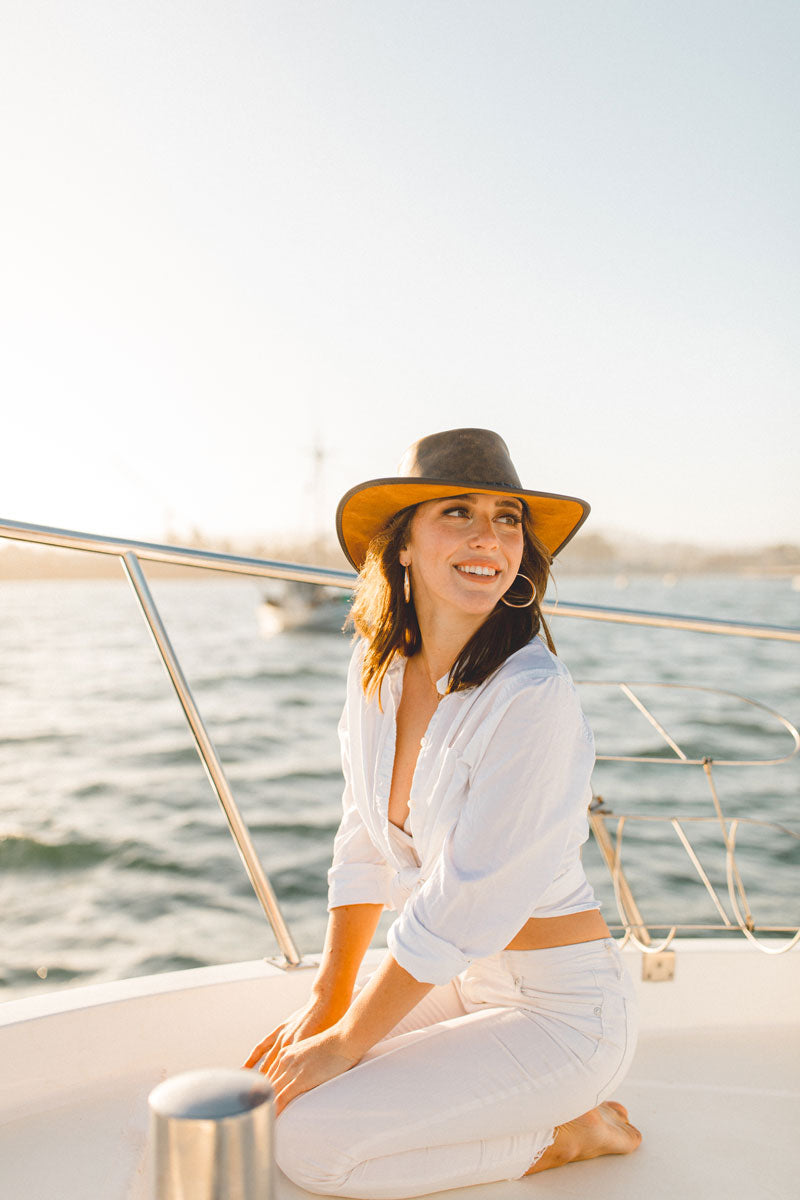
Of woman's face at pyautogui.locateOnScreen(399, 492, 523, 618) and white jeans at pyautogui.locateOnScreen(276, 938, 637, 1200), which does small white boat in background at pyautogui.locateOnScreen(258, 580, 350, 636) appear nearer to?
woman's face at pyautogui.locateOnScreen(399, 492, 523, 618)

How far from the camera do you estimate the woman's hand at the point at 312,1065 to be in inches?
51.1

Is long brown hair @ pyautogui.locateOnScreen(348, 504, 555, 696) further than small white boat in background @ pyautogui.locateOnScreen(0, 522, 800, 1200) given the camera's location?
Yes

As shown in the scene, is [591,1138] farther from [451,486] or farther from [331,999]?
[451,486]

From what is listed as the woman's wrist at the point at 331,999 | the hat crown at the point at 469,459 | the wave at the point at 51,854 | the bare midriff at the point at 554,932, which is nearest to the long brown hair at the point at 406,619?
the hat crown at the point at 469,459

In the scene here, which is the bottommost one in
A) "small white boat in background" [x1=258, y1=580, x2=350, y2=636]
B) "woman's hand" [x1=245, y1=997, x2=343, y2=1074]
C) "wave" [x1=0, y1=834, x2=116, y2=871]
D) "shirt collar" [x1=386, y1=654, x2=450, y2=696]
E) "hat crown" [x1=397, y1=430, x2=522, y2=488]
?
"small white boat in background" [x1=258, y1=580, x2=350, y2=636]

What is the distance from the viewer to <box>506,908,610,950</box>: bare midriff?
1.38 m

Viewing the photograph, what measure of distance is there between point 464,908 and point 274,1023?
0.64 metres

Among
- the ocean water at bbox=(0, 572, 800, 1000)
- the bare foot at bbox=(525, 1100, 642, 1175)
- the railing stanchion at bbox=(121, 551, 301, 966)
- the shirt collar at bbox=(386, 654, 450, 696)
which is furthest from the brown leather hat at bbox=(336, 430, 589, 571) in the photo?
the bare foot at bbox=(525, 1100, 642, 1175)

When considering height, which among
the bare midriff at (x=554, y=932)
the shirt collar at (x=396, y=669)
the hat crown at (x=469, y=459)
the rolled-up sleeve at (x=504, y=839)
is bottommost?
the bare midriff at (x=554, y=932)

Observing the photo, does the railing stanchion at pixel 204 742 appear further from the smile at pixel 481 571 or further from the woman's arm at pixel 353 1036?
the smile at pixel 481 571

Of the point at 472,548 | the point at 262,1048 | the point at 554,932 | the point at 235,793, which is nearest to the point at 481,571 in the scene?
the point at 472,548

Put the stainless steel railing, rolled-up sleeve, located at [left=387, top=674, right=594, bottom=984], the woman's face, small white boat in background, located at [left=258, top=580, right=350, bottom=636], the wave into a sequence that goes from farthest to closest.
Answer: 1. small white boat in background, located at [left=258, top=580, right=350, bottom=636]
2. the wave
3. the stainless steel railing
4. the woman's face
5. rolled-up sleeve, located at [left=387, top=674, right=594, bottom=984]

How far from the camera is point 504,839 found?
1.28 metres

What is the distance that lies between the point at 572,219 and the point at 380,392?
1068 cm
